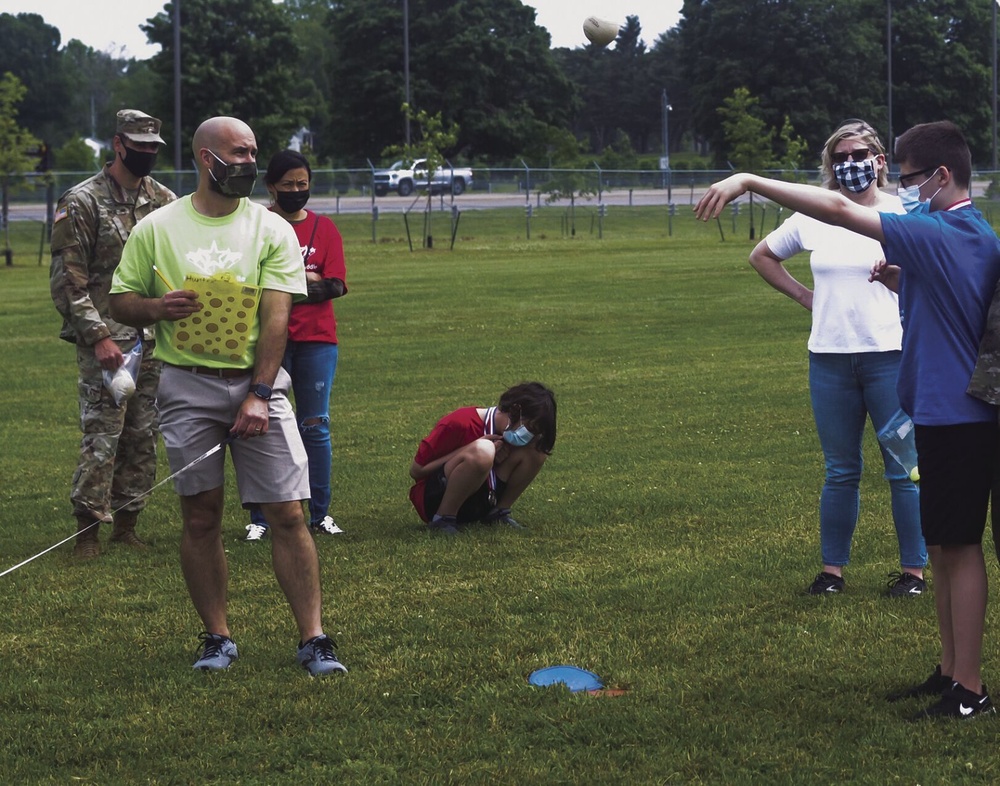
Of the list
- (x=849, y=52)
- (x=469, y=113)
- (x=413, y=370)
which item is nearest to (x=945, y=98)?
(x=849, y=52)

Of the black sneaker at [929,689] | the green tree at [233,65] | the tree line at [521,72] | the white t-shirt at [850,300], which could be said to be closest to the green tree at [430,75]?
the tree line at [521,72]

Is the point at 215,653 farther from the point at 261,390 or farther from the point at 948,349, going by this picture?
the point at 948,349

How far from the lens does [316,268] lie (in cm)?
770

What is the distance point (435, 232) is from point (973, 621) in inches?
1442

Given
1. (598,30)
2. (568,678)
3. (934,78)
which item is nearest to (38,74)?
(934,78)

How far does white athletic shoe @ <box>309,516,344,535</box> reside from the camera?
25.6 feet

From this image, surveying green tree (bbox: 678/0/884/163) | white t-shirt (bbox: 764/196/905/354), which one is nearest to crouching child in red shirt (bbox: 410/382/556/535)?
white t-shirt (bbox: 764/196/905/354)

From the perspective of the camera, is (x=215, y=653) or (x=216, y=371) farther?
(x=215, y=653)

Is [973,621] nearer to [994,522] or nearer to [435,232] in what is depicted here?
[994,522]

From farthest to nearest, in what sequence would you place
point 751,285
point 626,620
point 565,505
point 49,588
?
point 751,285
point 565,505
point 49,588
point 626,620

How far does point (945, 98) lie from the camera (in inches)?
3329

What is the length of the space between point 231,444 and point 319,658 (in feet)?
2.91

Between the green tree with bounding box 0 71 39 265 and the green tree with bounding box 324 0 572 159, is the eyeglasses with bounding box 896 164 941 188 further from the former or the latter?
the green tree with bounding box 324 0 572 159

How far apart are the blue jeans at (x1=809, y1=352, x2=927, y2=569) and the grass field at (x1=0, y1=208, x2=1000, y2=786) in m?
0.29
